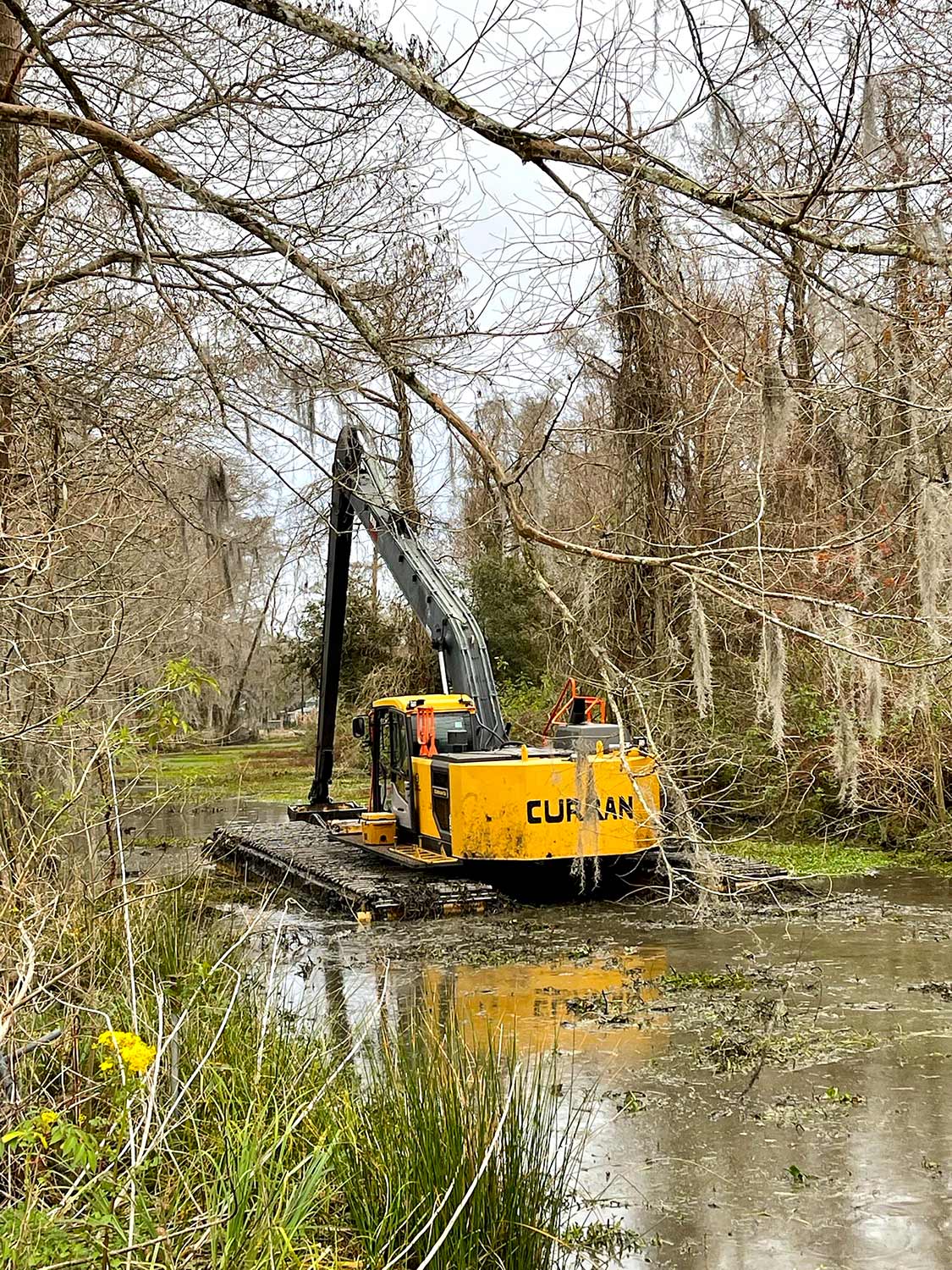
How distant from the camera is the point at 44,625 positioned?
7531mm

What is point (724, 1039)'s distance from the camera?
7117mm

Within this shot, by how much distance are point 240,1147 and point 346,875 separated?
853 centimetres

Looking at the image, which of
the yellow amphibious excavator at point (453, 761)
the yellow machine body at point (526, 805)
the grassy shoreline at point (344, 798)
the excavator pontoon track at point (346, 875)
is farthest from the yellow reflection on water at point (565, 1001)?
the excavator pontoon track at point (346, 875)

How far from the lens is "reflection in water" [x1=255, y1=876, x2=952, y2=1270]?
15.6 ft

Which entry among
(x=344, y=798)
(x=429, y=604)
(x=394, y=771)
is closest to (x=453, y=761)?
(x=394, y=771)

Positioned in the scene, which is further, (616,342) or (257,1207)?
(616,342)

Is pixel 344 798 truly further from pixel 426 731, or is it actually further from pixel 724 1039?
pixel 724 1039

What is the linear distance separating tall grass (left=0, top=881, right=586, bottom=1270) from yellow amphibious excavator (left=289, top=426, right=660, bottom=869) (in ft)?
14.0

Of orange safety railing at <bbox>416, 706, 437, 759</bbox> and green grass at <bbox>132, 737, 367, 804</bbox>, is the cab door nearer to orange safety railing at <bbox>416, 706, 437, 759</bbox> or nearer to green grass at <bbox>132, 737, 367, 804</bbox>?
orange safety railing at <bbox>416, 706, 437, 759</bbox>

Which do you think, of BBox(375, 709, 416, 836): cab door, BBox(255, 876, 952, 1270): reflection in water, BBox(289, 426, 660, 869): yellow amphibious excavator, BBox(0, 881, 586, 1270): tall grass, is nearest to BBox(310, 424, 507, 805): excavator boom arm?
BBox(289, 426, 660, 869): yellow amphibious excavator

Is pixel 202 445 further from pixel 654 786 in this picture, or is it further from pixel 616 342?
pixel 616 342

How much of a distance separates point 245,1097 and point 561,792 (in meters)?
6.59

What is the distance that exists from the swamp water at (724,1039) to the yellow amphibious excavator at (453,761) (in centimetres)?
75

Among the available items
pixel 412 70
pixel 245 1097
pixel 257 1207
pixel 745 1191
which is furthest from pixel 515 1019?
pixel 412 70
